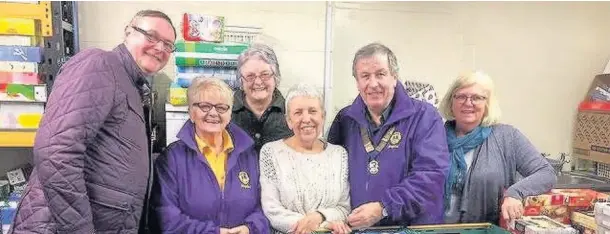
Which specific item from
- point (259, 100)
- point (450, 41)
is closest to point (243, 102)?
point (259, 100)

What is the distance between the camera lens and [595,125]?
3.11m

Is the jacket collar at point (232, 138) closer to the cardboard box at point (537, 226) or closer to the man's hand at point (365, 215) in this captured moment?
the man's hand at point (365, 215)

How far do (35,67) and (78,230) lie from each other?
1.00 metres

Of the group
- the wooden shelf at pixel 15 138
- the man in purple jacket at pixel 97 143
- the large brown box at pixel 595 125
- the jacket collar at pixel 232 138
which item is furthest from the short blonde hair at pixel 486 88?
the wooden shelf at pixel 15 138

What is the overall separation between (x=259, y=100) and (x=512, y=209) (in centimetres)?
113

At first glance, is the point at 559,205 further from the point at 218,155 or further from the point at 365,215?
the point at 218,155

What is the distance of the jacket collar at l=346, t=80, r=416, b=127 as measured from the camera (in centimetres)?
177

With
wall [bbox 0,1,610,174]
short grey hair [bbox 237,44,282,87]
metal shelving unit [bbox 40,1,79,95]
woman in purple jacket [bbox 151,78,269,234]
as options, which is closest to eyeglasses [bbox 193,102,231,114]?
woman in purple jacket [bbox 151,78,269,234]

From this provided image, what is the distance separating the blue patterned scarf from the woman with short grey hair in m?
0.73

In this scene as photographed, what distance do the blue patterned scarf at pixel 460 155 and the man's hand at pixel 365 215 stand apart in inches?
18.4

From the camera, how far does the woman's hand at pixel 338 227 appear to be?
5.31 ft

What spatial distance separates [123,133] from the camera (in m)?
1.45

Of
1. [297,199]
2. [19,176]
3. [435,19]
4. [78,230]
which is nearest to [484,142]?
[297,199]

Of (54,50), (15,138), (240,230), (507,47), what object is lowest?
(240,230)
